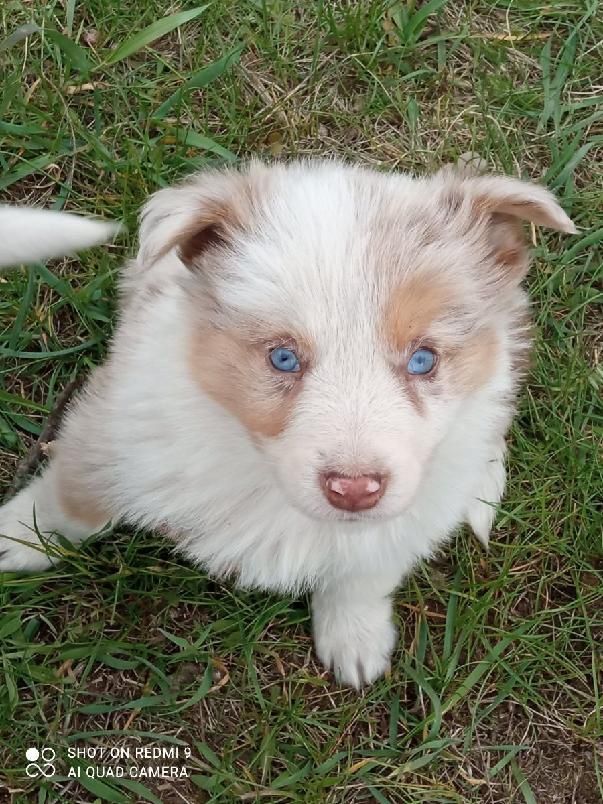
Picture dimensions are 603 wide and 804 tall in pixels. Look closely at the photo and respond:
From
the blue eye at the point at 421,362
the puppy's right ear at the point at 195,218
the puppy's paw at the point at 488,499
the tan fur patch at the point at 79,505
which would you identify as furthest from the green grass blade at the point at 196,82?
the blue eye at the point at 421,362

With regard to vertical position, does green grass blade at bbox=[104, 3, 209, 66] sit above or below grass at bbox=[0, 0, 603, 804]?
above

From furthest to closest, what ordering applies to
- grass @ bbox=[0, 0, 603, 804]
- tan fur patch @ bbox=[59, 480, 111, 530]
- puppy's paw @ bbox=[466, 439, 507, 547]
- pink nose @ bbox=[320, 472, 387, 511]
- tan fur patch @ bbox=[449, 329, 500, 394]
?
puppy's paw @ bbox=[466, 439, 507, 547] → grass @ bbox=[0, 0, 603, 804] → tan fur patch @ bbox=[59, 480, 111, 530] → tan fur patch @ bbox=[449, 329, 500, 394] → pink nose @ bbox=[320, 472, 387, 511]

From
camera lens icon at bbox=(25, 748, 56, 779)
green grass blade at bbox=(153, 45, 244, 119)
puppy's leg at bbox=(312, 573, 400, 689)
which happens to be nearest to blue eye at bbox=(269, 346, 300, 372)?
puppy's leg at bbox=(312, 573, 400, 689)

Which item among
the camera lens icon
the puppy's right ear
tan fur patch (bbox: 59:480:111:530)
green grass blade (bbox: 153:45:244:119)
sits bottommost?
the camera lens icon

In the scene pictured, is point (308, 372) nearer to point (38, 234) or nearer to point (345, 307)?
point (345, 307)

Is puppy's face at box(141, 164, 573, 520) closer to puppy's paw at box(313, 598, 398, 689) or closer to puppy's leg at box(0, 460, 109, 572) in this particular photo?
puppy's leg at box(0, 460, 109, 572)

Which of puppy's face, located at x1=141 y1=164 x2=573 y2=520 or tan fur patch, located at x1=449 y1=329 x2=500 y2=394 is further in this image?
tan fur patch, located at x1=449 y1=329 x2=500 y2=394

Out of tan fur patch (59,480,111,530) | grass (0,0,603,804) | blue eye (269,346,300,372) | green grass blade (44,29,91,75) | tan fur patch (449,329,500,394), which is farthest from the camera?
green grass blade (44,29,91,75)

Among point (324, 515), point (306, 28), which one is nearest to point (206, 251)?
point (324, 515)

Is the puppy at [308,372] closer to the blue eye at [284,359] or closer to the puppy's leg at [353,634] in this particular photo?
the blue eye at [284,359]
